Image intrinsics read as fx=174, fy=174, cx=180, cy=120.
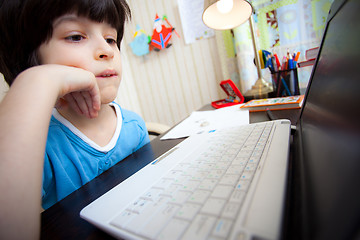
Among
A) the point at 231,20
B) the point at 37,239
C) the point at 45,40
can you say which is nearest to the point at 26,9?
the point at 45,40

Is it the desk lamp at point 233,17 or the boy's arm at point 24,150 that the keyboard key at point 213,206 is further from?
the desk lamp at point 233,17

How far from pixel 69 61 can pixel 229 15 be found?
0.82 meters

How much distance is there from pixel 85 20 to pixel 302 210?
0.58 m

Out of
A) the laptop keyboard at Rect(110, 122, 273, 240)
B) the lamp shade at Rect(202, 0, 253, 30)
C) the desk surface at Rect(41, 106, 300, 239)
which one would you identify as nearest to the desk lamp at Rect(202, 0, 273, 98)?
the lamp shade at Rect(202, 0, 253, 30)

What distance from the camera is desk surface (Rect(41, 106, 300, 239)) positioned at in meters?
0.25

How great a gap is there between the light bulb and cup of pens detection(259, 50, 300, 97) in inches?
12.3

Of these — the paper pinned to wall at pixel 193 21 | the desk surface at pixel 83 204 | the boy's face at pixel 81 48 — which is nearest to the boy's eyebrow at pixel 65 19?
the boy's face at pixel 81 48

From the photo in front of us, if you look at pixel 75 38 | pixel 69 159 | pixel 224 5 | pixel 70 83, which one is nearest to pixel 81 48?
pixel 75 38

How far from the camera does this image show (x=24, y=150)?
0.22 metres

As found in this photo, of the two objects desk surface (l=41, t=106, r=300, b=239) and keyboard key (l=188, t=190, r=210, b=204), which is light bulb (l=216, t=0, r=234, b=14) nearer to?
desk surface (l=41, t=106, r=300, b=239)

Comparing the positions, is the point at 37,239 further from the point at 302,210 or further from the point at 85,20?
the point at 85,20

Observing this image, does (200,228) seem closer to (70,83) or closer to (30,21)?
(70,83)

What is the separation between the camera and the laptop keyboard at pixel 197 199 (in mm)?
173

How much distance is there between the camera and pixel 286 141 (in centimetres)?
33
